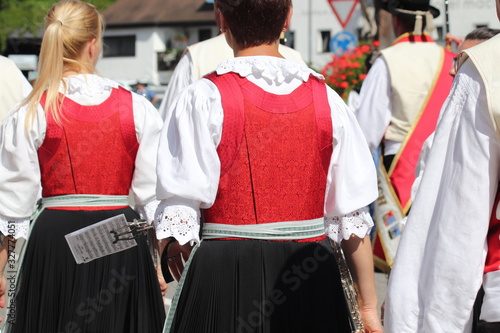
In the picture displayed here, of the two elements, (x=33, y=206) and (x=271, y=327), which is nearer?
(x=271, y=327)

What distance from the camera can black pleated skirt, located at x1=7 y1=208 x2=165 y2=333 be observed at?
3.76m

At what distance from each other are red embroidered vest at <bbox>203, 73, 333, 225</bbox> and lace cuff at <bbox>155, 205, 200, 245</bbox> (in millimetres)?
118

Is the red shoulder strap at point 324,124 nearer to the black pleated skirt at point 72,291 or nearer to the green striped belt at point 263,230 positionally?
the green striped belt at point 263,230

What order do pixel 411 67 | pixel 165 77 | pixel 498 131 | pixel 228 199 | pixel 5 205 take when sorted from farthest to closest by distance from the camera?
pixel 165 77, pixel 411 67, pixel 5 205, pixel 228 199, pixel 498 131

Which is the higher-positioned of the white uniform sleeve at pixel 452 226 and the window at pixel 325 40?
the white uniform sleeve at pixel 452 226

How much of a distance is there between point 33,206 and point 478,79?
223 centimetres

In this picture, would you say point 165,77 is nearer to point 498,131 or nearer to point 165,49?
point 165,49

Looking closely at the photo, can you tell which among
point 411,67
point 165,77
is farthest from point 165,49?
point 411,67

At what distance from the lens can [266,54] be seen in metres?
2.82

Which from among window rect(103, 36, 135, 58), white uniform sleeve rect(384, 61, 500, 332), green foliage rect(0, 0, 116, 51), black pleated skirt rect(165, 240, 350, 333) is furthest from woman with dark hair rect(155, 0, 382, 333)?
window rect(103, 36, 135, 58)

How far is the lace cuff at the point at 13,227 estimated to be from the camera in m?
3.61

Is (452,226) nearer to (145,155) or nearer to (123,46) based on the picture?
(145,155)

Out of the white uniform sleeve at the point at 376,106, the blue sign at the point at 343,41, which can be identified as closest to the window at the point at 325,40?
the blue sign at the point at 343,41

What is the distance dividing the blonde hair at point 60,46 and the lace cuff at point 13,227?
388 millimetres
